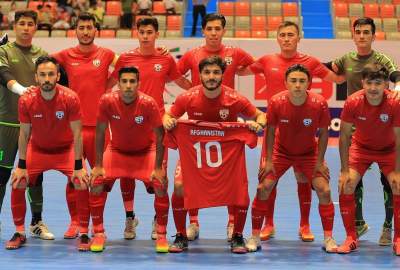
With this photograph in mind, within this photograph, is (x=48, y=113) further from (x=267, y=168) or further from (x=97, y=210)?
(x=267, y=168)

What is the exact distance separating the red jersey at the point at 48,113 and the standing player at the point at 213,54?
4.79ft

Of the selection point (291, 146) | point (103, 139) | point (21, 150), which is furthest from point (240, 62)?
point (21, 150)

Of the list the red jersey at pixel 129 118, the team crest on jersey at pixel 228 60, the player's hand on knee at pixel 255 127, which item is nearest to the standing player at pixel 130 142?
the red jersey at pixel 129 118

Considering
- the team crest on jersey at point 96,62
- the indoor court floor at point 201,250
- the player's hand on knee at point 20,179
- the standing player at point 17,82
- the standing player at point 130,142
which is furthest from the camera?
the team crest on jersey at point 96,62

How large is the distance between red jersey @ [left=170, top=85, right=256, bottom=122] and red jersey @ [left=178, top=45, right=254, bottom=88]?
0.86 metres

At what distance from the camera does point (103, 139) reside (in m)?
7.53

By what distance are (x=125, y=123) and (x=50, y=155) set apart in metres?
0.85

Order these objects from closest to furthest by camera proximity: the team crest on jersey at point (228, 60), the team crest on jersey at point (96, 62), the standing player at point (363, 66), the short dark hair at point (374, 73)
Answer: the short dark hair at point (374, 73)
the standing player at point (363, 66)
the team crest on jersey at point (96, 62)
the team crest on jersey at point (228, 60)

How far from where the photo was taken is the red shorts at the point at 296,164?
7.70 meters

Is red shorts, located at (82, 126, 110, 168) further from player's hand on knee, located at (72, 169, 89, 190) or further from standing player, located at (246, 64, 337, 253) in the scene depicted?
standing player, located at (246, 64, 337, 253)

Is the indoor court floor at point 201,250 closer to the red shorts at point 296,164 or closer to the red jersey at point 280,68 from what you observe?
the red shorts at point 296,164

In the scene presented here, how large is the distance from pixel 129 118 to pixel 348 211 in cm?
233

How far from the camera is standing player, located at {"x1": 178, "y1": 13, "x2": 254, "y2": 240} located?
8297mm

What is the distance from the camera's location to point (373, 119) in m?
7.50
